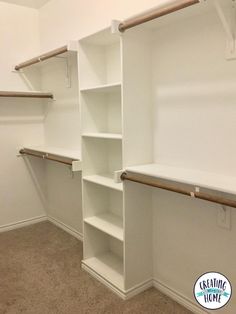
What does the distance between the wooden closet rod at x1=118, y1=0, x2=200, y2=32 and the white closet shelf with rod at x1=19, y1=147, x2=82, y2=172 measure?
1.07m

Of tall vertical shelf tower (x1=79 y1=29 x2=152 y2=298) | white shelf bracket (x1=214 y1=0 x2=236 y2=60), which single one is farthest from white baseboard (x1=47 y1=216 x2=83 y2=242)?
white shelf bracket (x1=214 y1=0 x2=236 y2=60)

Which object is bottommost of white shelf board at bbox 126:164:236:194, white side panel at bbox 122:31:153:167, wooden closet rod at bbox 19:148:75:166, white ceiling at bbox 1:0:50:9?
wooden closet rod at bbox 19:148:75:166

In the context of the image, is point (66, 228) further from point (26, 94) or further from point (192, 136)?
point (192, 136)

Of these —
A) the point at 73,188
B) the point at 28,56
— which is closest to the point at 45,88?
the point at 28,56

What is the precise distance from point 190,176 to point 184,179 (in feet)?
0.28

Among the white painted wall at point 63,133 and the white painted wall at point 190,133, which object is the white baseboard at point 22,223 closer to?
the white painted wall at point 63,133

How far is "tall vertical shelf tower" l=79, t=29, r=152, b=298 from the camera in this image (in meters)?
1.94

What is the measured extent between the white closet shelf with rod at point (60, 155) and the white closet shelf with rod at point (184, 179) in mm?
552

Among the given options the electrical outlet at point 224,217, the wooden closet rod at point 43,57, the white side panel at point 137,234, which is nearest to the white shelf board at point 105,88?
the wooden closet rod at point 43,57

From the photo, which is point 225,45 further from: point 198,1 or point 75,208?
point 75,208

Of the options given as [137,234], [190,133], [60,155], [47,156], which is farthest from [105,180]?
[47,156]

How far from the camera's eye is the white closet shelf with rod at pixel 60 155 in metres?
2.32

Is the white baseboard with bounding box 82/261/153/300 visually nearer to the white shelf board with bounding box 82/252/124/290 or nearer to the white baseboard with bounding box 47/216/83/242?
the white shelf board with bounding box 82/252/124/290

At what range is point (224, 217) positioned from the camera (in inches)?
65.1
